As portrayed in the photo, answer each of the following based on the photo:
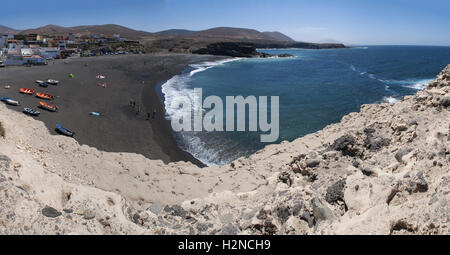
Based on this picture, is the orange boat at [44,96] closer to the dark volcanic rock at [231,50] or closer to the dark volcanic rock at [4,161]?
the dark volcanic rock at [4,161]

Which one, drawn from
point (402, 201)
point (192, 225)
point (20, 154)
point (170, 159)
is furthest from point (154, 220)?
point (170, 159)

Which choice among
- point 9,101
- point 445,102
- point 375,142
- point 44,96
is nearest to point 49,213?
point 375,142

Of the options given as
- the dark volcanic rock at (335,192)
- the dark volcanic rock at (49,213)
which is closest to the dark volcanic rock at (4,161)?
the dark volcanic rock at (49,213)

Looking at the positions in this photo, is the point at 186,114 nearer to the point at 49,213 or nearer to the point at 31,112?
the point at 31,112

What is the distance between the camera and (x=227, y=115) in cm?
2917

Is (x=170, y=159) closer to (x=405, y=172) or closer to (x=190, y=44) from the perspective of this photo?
(x=405, y=172)

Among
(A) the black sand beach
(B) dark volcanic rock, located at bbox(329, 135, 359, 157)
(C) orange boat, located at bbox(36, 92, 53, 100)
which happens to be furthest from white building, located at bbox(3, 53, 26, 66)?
(B) dark volcanic rock, located at bbox(329, 135, 359, 157)

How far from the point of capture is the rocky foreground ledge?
5.20 metres

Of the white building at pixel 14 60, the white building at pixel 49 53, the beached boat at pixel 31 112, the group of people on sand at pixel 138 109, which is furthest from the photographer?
the white building at pixel 49 53

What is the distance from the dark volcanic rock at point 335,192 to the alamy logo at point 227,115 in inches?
630

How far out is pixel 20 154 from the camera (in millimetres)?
8664

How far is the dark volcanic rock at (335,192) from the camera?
20.7 ft

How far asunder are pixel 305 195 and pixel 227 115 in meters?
22.9
